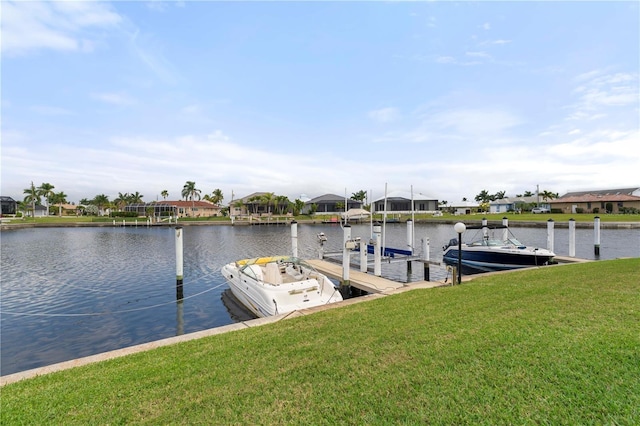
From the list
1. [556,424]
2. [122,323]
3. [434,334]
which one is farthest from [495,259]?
[122,323]

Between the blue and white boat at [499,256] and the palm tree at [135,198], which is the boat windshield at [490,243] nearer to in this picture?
the blue and white boat at [499,256]

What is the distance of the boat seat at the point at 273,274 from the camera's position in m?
10.7

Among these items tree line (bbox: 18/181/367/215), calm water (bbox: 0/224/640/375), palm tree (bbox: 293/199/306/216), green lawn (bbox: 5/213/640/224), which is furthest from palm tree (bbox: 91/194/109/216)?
calm water (bbox: 0/224/640/375)

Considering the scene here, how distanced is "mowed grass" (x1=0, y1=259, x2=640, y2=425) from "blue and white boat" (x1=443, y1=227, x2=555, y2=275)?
10.1 metres

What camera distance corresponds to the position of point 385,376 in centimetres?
398

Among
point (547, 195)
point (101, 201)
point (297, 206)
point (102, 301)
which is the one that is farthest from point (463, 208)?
point (101, 201)

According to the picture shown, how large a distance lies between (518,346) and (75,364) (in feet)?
22.7

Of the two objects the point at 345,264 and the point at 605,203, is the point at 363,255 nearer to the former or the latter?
the point at 345,264

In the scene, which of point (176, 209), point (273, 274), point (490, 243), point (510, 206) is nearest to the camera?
point (273, 274)

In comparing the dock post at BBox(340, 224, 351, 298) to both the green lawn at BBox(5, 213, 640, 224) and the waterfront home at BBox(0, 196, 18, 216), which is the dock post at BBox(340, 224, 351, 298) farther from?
the waterfront home at BBox(0, 196, 18, 216)

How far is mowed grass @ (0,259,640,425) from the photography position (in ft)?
10.8

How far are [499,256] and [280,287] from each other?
472 inches

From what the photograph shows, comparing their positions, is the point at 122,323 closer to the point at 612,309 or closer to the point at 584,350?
the point at 584,350

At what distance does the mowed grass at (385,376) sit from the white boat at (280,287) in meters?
3.62
